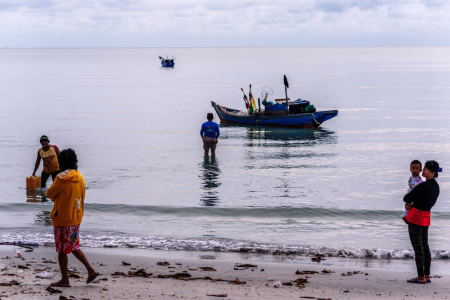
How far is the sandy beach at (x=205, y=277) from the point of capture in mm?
7000

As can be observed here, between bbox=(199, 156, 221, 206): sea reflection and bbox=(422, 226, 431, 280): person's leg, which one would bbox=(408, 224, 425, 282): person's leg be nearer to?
bbox=(422, 226, 431, 280): person's leg

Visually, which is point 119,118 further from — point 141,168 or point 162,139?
point 141,168

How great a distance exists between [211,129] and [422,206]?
41.3ft

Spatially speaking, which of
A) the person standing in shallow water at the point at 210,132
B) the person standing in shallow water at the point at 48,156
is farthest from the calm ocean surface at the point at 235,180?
the person standing in shallow water at the point at 210,132

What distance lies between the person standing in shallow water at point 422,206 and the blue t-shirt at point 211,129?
12017mm

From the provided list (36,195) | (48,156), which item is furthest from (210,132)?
(48,156)

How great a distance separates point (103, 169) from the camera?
20828 mm

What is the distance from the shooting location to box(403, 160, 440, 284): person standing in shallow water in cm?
696

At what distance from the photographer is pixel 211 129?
1916 cm

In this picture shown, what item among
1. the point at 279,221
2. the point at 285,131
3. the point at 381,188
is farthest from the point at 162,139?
the point at 279,221

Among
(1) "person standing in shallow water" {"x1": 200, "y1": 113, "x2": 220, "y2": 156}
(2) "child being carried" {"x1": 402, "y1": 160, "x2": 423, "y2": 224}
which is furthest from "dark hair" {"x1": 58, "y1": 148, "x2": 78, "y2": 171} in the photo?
(1) "person standing in shallow water" {"x1": 200, "y1": 113, "x2": 220, "y2": 156}

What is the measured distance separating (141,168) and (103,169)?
1487mm

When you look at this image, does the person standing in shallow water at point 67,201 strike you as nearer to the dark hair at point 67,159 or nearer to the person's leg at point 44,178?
the dark hair at point 67,159

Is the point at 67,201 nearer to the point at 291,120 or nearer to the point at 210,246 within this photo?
the point at 210,246
